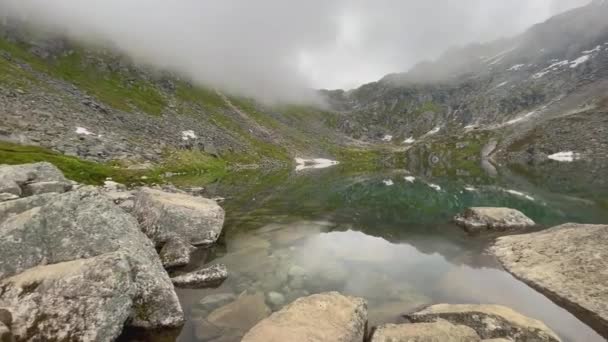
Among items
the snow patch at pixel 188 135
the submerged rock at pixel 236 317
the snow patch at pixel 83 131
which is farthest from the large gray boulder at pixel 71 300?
the snow patch at pixel 188 135

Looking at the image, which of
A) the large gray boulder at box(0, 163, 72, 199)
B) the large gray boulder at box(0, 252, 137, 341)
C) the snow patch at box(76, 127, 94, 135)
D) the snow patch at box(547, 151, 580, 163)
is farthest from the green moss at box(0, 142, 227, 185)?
the snow patch at box(547, 151, 580, 163)

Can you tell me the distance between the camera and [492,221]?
28984mm

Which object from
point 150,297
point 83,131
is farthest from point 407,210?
point 83,131

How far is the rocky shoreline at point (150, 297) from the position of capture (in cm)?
1055

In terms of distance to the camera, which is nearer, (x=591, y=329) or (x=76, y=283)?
(x=76, y=283)

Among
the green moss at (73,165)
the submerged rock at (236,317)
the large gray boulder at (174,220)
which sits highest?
the large gray boulder at (174,220)

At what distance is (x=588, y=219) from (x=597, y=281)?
2246 centimetres

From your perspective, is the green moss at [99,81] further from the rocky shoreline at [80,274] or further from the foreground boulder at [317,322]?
the foreground boulder at [317,322]

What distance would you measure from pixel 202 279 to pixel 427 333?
10.5m

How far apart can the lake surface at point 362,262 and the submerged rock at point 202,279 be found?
44cm

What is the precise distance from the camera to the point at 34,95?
88188 millimetres

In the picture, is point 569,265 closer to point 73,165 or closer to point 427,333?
point 427,333

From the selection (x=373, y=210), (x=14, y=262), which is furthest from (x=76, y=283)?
(x=373, y=210)

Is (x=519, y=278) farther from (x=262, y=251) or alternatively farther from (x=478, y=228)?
(x=262, y=251)
